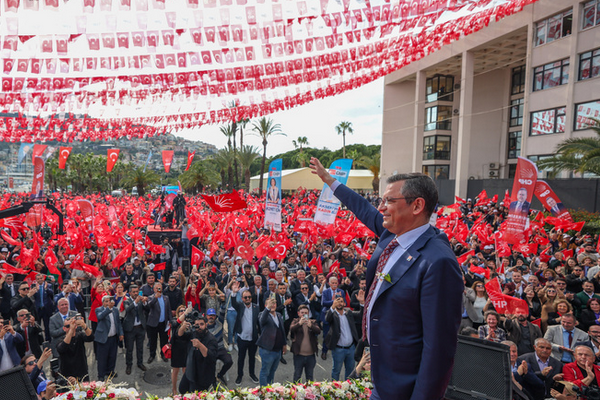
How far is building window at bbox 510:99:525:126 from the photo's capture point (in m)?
33.3

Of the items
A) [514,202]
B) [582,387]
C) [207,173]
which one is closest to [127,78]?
[582,387]

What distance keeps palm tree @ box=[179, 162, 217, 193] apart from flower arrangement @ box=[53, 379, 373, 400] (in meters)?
51.6

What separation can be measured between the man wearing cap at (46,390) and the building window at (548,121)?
93.2 ft

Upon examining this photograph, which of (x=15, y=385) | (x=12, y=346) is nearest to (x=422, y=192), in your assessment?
(x=15, y=385)

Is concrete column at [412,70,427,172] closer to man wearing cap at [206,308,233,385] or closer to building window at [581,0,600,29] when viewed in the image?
building window at [581,0,600,29]

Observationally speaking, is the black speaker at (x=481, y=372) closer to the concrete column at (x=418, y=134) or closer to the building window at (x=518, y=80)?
the building window at (x=518, y=80)

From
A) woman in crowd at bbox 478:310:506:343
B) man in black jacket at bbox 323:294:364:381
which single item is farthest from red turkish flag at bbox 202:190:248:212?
woman in crowd at bbox 478:310:506:343

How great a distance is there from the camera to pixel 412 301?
73.8 inches

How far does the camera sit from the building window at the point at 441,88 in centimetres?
3664

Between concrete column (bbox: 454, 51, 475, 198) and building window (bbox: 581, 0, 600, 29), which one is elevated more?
building window (bbox: 581, 0, 600, 29)

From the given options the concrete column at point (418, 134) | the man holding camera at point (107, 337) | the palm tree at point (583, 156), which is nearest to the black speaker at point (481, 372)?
the man holding camera at point (107, 337)

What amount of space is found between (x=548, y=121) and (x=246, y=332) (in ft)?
85.6

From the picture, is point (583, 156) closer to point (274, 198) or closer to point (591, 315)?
point (591, 315)

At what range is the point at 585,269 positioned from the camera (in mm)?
11352
